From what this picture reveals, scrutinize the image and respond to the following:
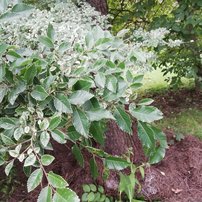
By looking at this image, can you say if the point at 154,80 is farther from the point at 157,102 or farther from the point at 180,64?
the point at 180,64

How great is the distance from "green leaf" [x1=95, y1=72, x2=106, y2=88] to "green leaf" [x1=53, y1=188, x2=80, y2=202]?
402mm

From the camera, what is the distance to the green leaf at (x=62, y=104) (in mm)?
1183

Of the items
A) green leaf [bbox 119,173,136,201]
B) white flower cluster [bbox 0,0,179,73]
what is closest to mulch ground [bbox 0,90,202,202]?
green leaf [bbox 119,173,136,201]

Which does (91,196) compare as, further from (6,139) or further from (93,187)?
(6,139)

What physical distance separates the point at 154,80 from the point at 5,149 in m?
5.80

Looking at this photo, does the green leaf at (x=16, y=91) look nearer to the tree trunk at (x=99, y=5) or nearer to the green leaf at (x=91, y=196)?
the green leaf at (x=91, y=196)

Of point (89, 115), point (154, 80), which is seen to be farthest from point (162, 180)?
point (154, 80)

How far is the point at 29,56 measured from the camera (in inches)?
54.0

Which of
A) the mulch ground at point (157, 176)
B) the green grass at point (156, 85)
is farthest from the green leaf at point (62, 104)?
the green grass at point (156, 85)

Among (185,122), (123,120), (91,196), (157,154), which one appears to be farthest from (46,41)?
(185,122)

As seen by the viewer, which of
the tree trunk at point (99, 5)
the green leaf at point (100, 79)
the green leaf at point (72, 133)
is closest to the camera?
the green leaf at point (100, 79)

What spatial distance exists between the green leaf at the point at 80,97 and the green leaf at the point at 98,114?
0.25 ft

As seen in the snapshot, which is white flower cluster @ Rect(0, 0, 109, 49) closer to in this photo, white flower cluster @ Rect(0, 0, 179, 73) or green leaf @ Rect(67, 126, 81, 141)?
white flower cluster @ Rect(0, 0, 179, 73)

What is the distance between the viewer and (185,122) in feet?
14.4
